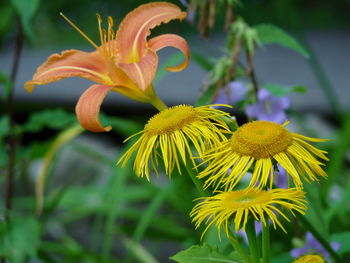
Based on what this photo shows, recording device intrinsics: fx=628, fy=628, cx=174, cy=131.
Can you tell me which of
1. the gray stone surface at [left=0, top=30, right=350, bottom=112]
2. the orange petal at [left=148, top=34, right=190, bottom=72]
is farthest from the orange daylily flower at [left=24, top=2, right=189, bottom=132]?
the gray stone surface at [left=0, top=30, right=350, bottom=112]

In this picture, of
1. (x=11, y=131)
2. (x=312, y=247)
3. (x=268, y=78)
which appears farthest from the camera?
(x=268, y=78)

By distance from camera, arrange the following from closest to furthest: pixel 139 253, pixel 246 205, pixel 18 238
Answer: pixel 246 205 → pixel 18 238 → pixel 139 253

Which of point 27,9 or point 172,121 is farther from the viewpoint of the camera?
point 27,9

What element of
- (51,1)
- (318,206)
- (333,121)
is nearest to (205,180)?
(318,206)

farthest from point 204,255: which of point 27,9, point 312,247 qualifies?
point 27,9

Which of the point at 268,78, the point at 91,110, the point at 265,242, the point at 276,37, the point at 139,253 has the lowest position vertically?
the point at 139,253

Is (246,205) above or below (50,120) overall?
below

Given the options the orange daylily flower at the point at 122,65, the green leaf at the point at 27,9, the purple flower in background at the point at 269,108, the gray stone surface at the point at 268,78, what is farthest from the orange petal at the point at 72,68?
the gray stone surface at the point at 268,78

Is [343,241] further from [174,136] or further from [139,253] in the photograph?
[139,253]

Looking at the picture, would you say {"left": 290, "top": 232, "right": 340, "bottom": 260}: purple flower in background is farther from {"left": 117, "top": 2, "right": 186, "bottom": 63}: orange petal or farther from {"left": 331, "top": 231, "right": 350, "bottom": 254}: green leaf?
{"left": 117, "top": 2, "right": 186, "bottom": 63}: orange petal
